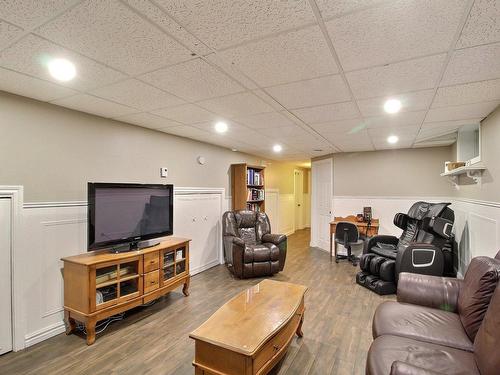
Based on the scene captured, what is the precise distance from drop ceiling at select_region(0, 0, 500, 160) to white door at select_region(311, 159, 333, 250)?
127 inches

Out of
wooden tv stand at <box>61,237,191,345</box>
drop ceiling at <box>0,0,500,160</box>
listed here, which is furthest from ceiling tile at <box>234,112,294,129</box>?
wooden tv stand at <box>61,237,191,345</box>

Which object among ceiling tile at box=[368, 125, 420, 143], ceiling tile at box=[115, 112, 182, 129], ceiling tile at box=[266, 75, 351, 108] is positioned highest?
ceiling tile at box=[115, 112, 182, 129]

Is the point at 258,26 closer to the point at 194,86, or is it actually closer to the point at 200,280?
the point at 194,86

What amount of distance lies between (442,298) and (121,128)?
11.9 feet

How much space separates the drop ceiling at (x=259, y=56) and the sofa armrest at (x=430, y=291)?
1.55 metres

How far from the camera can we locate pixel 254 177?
542 cm

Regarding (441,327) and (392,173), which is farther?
(392,173)

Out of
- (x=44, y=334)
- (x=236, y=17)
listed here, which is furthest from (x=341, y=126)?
(x=44, y=334)

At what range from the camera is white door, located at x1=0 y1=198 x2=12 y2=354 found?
2.29 m

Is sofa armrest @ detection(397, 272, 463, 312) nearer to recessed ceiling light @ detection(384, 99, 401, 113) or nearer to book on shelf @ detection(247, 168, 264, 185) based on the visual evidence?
recessed ceiling light @ detection(384, 99, 401, 113)

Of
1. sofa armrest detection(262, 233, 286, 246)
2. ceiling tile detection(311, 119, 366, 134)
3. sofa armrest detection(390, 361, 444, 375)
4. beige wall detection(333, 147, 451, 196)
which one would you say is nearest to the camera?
sofa armrest detection(390, 361, 444, 375)

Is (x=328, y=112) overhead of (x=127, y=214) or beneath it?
overhead

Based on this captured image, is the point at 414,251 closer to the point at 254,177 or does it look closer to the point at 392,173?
the point at 392,173

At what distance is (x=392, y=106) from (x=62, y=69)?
2743mm
